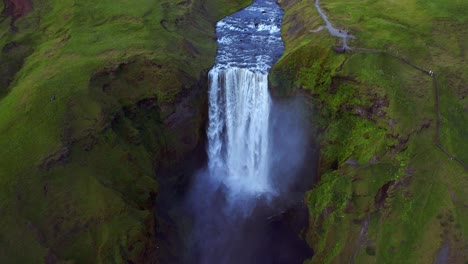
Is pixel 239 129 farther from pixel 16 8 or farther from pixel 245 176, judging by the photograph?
pixel 16 8

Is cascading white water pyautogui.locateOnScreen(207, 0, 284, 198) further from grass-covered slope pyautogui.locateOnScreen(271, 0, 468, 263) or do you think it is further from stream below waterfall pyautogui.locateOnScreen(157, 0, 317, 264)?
grass-covered slope pyautogui.locateOnScreen(271, 0, 468, 263)

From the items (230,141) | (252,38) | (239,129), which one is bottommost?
(230,141)

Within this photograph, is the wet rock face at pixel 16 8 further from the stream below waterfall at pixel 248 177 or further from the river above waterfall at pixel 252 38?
the stream below waterfall at pixel 248 177

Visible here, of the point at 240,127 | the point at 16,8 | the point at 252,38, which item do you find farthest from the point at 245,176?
Result: the point at 16,8

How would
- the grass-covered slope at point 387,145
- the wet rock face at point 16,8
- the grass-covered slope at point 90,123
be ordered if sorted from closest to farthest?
1. the grass-covered slope at point 90,123
2. the grass-covered slope at point 387,145
3. the wet rock face at point 16,8

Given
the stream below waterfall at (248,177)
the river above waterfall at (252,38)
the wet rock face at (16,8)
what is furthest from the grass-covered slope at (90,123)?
the stream below waterfall at (248,177)

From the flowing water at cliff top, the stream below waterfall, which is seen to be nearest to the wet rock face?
the stream below waterfall

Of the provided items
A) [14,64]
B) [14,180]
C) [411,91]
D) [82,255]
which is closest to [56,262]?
[82,255]
